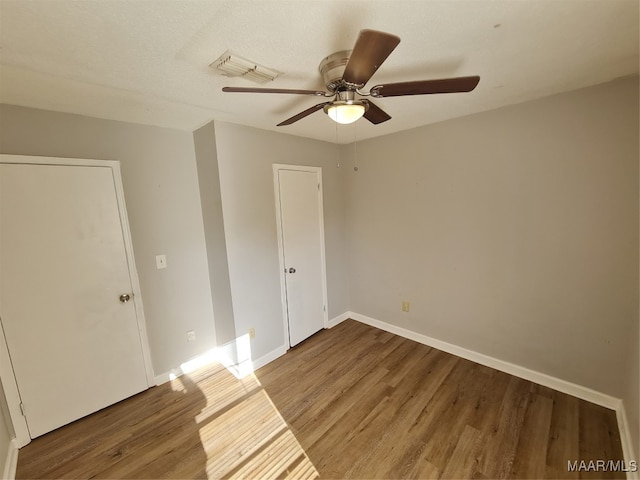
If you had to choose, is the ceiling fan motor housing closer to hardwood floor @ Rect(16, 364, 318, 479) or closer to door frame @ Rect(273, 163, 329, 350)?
door frame @ Rect(273, 163, 329, 350)

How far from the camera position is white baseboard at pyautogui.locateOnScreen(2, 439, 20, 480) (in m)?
1.57

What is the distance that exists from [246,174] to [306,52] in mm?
1300

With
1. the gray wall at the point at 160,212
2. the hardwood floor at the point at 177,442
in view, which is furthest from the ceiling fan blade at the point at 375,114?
the hardwood floor at the point at 177,442

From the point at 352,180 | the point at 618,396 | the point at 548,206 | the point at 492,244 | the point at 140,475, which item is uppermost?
the point at 352,180

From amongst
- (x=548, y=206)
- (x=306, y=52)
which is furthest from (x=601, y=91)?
(x=306, y=52)

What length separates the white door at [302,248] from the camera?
275 centimetres

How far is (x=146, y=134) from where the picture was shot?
2.22m

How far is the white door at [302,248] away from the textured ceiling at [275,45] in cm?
100

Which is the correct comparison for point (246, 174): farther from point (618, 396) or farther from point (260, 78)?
point (618, 396)

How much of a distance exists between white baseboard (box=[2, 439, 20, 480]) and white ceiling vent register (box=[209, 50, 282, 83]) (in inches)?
104

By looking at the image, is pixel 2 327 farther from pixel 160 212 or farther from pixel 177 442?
pixel 177 442

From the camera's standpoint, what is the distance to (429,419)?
6.29 ft

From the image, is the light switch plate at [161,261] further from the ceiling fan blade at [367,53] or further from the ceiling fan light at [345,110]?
the ceiling fan blade at [367,53]

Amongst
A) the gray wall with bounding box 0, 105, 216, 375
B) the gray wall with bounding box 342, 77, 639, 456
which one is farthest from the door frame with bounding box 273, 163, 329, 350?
the gray wall with bounding box 0, 105, 216, 375
